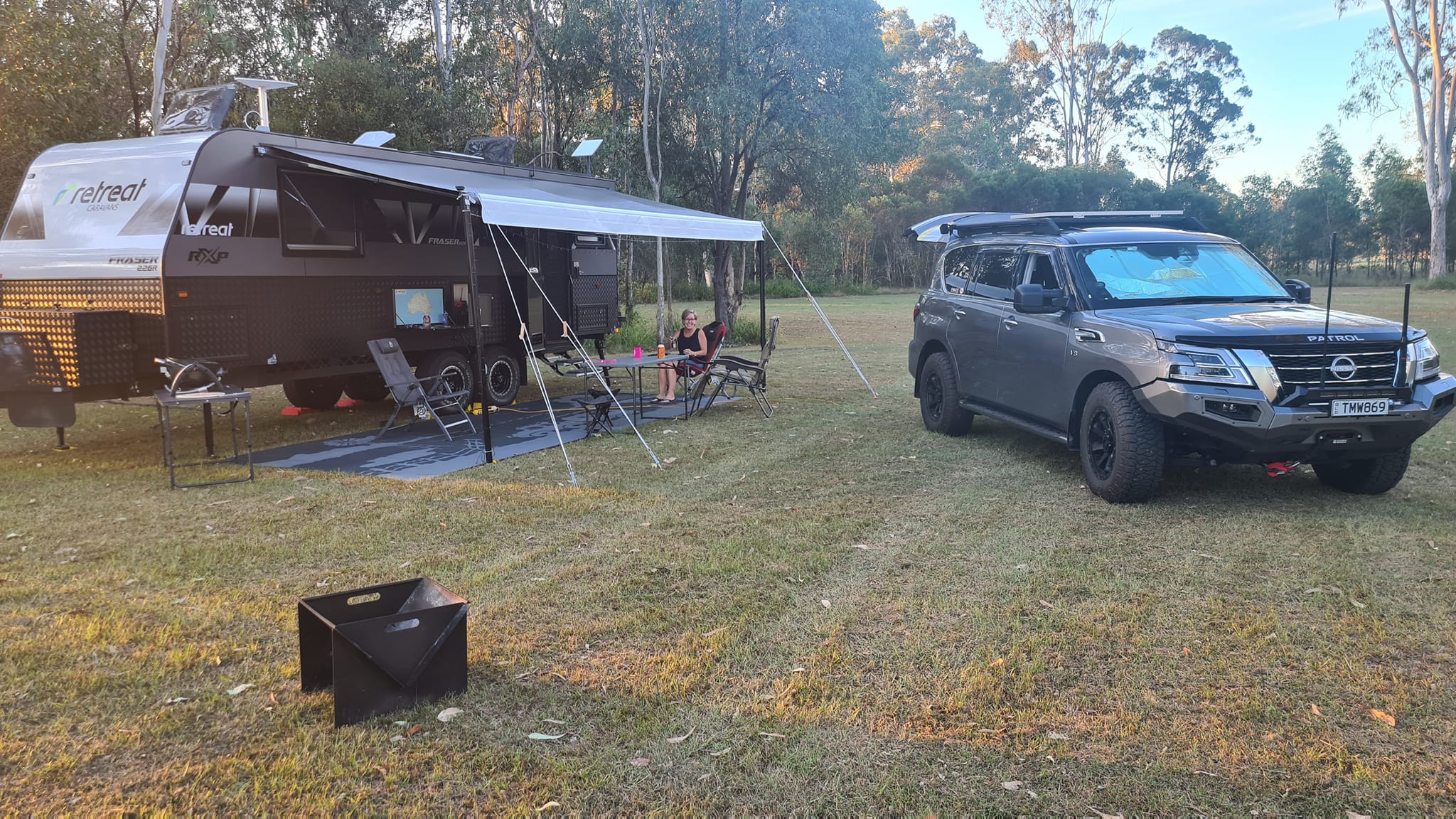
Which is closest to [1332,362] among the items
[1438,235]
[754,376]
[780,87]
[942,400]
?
[942,400]

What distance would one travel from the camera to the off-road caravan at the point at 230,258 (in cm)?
733

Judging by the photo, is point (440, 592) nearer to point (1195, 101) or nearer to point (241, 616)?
point (241, 616)

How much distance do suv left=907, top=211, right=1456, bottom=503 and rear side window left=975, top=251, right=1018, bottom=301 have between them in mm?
15

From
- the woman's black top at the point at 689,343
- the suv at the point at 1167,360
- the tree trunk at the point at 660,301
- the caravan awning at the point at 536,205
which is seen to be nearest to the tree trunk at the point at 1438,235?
the tree trunk at the point at 660,301

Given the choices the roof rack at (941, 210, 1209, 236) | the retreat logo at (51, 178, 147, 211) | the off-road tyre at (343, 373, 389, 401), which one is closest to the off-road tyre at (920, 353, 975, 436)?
the roof rack at (941, 210, 1209, 236)

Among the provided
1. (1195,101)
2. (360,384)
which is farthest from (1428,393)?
(1195,101)

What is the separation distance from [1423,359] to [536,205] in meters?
6.00

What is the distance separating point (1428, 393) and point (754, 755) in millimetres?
4894

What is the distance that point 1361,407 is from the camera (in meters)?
5.47

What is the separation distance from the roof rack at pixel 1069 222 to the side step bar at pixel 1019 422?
4.88 ft

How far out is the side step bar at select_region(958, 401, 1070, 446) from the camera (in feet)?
22.5

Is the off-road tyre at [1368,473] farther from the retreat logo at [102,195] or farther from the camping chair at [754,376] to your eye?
the retreat logo at [102,195]

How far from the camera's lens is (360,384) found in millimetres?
11219

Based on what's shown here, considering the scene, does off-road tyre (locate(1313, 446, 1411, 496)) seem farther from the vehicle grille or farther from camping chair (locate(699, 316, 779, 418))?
camping chair (locate(699, 316, 779, 418))
